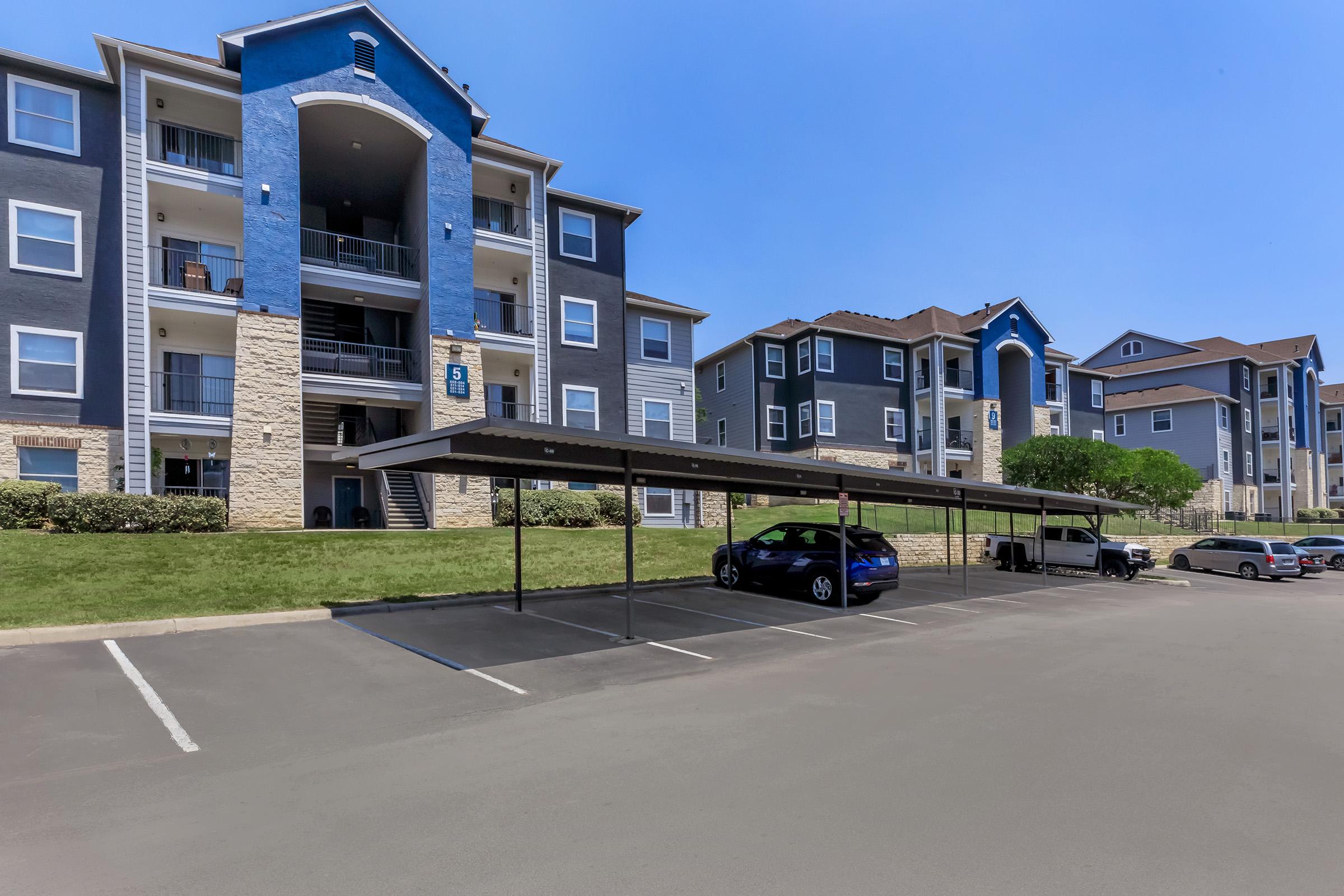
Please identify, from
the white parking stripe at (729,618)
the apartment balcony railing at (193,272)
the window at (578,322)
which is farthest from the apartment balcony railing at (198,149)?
the white parking stripe at (729,618)

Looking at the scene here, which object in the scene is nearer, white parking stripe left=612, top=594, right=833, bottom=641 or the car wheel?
white parking stripe left=612, top=594, right=833, bottom=641

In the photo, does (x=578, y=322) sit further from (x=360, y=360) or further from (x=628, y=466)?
(x=628, y=466)

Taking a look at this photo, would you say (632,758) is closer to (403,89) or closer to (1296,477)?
(403,89)

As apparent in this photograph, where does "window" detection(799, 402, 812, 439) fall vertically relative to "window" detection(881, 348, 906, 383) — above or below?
below

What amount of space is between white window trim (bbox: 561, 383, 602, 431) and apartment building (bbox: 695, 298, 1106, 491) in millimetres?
12861

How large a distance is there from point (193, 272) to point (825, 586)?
2006 cm

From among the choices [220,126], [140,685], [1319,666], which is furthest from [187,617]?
[220,126]

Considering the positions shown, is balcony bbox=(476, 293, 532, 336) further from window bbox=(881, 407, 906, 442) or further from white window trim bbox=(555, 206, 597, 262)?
window bbox=(881, 407, 906, 442)

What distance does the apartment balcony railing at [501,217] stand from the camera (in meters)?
27.2

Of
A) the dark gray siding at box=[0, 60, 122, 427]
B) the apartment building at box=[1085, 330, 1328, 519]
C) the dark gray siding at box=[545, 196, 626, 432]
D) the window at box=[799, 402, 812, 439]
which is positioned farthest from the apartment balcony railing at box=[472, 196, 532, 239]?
the apartment building at box=[1085, 330, 1328, 519]

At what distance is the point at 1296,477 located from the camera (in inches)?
2339

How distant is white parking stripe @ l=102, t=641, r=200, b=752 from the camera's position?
6582 mm

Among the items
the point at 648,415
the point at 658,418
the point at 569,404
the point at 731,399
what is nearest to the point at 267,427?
the point at 569,404

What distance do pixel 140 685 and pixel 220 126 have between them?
21187 mm
